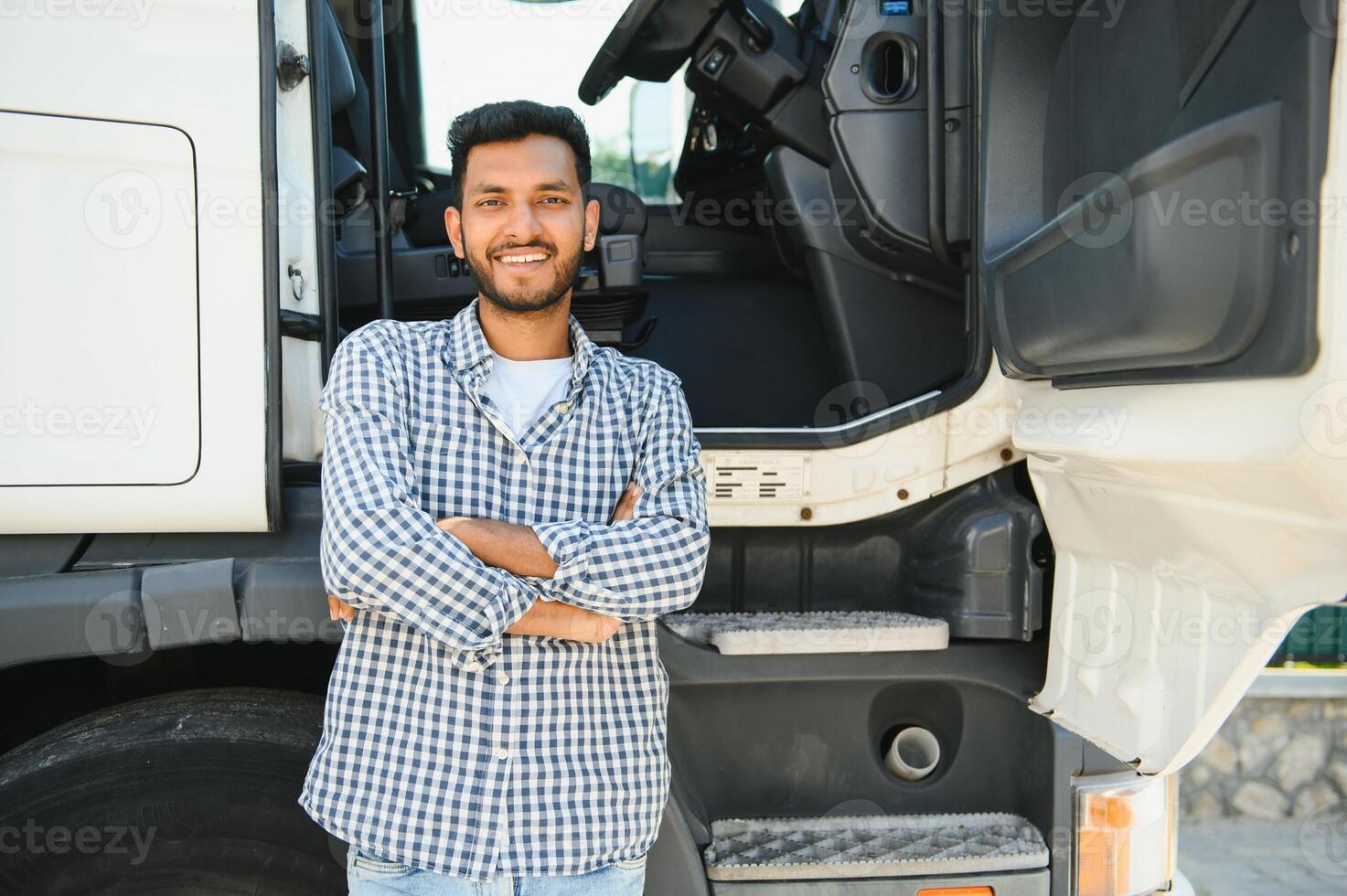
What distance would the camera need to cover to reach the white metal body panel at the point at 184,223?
1.52 meters

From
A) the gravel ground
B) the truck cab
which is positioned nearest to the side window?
the truck cab

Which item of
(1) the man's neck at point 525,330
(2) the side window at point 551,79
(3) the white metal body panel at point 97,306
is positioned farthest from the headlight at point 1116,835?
(2) the side window at point 551,79

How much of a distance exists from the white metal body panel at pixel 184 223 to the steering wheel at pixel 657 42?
3.01 feet

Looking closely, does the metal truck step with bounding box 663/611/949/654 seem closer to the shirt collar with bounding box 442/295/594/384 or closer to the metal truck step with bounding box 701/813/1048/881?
the metal truck step with bounding box 701/813/1048/881

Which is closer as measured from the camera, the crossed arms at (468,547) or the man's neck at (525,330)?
the crossed arms at (468,547)

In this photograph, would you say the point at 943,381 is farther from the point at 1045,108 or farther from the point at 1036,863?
the point at 1036,863

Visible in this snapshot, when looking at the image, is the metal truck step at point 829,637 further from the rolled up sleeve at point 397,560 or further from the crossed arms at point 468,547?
the rolled up sleeve at point 397,560

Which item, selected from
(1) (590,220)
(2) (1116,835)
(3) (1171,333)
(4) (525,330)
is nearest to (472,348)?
(4) (525,330)

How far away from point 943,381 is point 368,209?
1217 mm

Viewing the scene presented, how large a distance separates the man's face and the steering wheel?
693 mm

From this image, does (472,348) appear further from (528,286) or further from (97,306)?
(97,306)

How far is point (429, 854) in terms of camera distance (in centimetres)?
144

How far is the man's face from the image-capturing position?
1672 millimetres

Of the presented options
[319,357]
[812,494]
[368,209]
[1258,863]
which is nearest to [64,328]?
[319,357]
